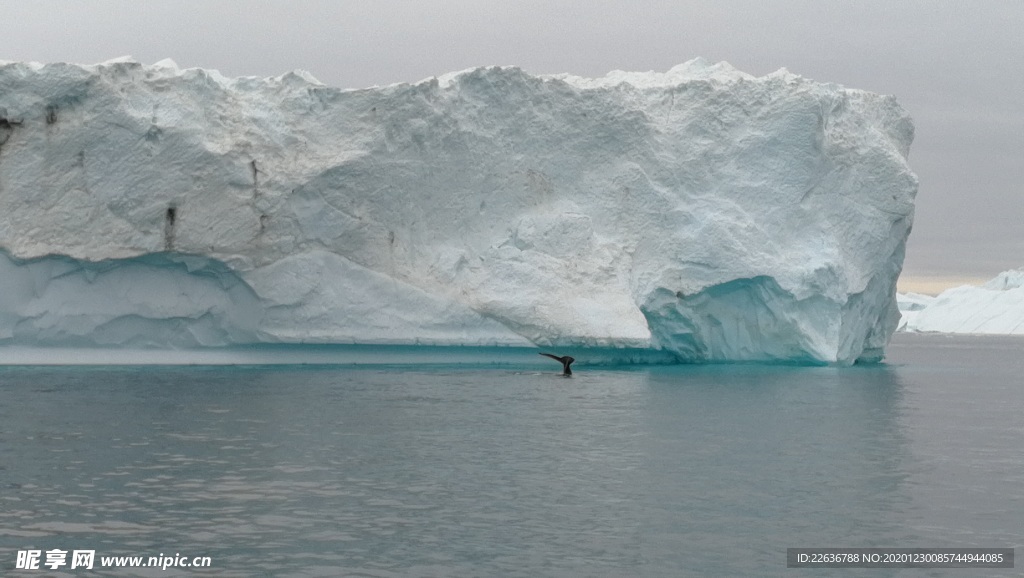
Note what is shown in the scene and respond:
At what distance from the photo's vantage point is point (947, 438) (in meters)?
12.9

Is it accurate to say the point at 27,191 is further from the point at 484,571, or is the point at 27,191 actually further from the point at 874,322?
the point at 874,322

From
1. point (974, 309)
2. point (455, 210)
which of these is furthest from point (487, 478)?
point (974, 309)

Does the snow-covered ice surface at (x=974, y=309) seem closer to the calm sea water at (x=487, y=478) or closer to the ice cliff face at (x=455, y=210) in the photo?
the ice cliff face at (x=455, y=210)

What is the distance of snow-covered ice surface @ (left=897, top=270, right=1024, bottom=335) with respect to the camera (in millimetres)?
83062

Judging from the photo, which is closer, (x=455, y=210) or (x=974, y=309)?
(x=455, y=210)

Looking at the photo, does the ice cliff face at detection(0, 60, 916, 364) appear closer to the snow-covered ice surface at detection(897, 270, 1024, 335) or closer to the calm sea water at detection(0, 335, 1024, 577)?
the calm sea water at detection(0, 335, 1024, 577)

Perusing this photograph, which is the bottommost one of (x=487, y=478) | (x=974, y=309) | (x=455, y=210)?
(x=487, y=478)

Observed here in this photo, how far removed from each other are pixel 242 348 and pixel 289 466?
12.1 m

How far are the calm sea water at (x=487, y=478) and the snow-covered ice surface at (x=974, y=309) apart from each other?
72.3 m

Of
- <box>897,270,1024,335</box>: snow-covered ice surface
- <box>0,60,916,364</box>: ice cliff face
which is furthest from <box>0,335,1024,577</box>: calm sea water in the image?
<box>897,270,1024,335</box>: snow-covered ice surface

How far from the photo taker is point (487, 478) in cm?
924

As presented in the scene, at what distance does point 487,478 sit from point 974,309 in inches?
3319

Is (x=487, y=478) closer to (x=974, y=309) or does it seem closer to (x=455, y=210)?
(x=455, y=210)

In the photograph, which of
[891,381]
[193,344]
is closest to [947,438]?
[891,381]
